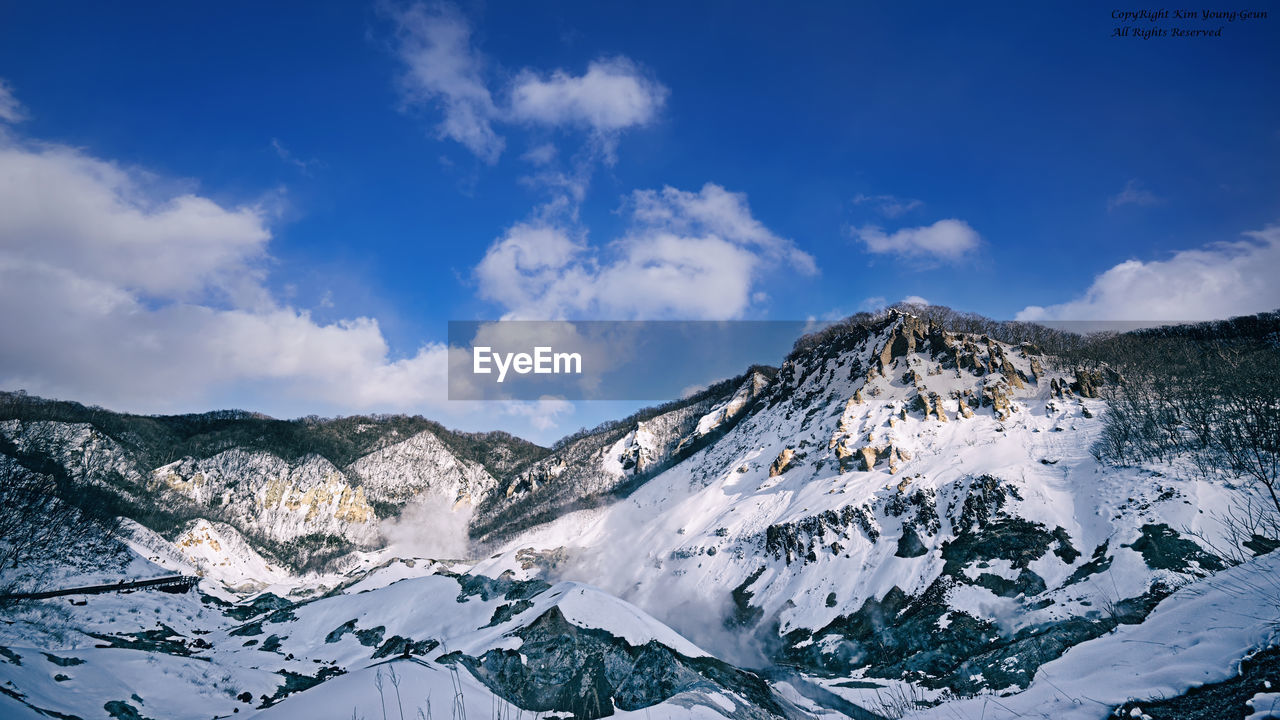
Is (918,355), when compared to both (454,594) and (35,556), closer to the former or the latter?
(454,594)

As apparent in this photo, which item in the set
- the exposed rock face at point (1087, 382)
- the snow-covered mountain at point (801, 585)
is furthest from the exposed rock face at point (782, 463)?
the exposed rock face at point (1087, 382)

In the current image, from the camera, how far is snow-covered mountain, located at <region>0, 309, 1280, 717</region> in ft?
35.8

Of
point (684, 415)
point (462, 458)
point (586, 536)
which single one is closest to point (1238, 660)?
point (586, 536)

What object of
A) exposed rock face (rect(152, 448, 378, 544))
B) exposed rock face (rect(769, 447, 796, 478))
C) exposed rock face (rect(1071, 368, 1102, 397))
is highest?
A: exposed rock face (rect(1071, 368, 1102, 397))

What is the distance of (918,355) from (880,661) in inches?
1900

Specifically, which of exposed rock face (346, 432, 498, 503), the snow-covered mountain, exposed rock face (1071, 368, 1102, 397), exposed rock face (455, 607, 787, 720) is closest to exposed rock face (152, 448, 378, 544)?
exposed rock face (346, 432, 498, 503)

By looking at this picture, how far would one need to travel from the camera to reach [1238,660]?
4746 millimetres

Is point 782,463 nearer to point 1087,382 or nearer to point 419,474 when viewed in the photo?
point 1087,382

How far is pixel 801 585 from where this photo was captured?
49094 mm

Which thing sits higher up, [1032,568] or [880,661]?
[1032,568]

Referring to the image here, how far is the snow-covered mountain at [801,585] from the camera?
10.9m

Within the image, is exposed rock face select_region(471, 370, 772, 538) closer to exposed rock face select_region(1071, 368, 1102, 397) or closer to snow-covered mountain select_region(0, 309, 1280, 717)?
snow-covered mountain select_region(0, 309, 1280, 717)

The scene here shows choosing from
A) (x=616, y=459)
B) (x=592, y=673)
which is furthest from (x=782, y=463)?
(x=616, y=459)

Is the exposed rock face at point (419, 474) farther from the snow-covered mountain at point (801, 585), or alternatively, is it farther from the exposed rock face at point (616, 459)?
the snow-covered mountain at point (801, 585)
